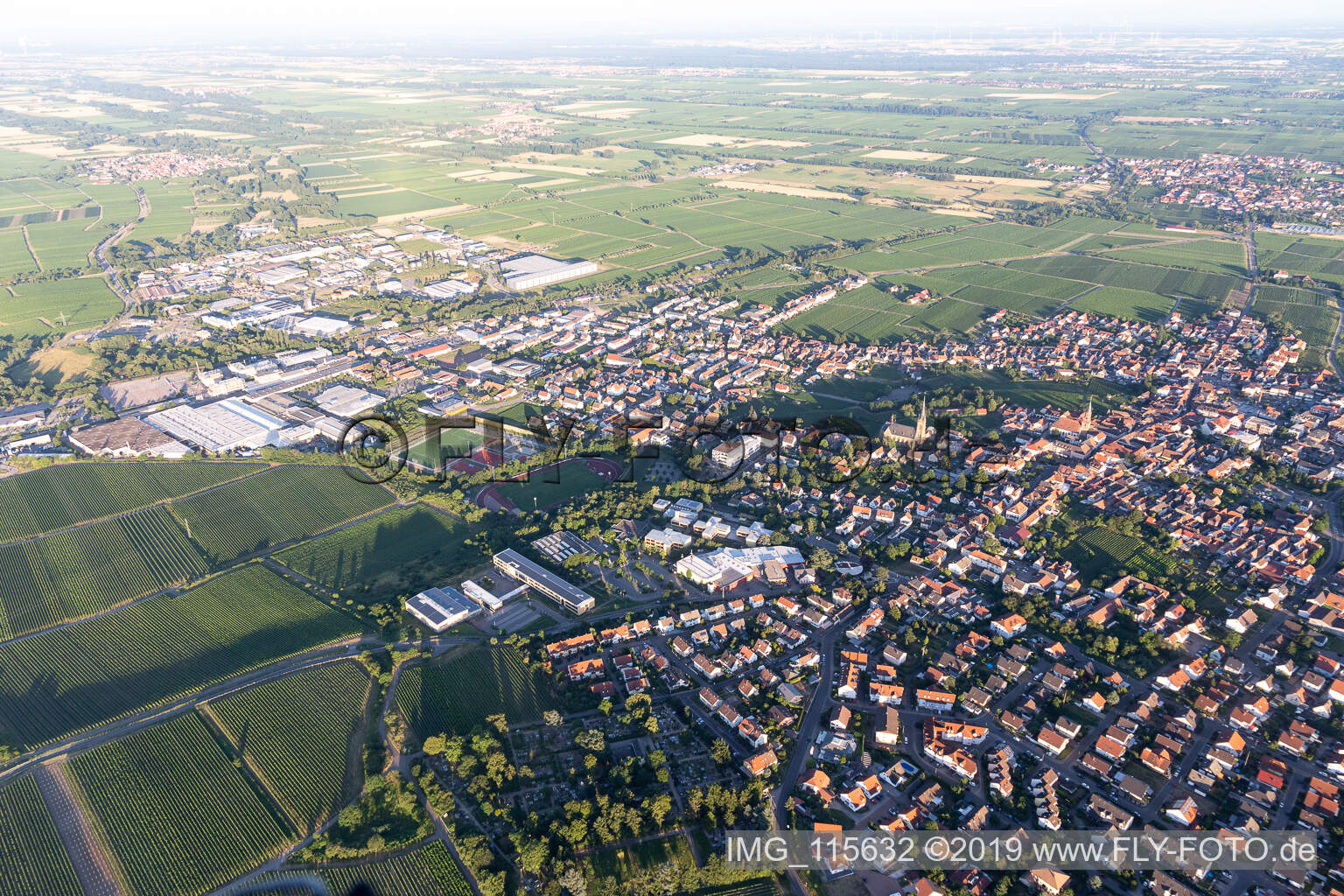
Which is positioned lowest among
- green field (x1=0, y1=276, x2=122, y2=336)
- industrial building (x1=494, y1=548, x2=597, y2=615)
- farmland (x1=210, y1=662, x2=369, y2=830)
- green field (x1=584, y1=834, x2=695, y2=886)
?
green field (x1=0, y1=276, x2=122, y2=336)

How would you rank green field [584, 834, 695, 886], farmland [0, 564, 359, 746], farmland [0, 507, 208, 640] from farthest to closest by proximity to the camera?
farmland [0, 507, 208, 640] < farmland [0, 564, 359, 746] < green field [584, 834, 695, 886]

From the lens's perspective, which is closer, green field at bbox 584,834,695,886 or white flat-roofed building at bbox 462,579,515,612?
green field at bbox 584,834,695,886

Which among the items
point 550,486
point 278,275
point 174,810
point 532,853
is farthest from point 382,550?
point 278,275

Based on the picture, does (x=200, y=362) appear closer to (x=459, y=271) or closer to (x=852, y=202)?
(x=459, y=271)

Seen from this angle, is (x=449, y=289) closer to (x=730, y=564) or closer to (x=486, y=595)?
(x=486, y=595)

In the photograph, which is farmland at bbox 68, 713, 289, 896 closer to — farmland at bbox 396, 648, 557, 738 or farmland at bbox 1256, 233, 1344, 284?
farmland at bbox 396, 648, 557, 738

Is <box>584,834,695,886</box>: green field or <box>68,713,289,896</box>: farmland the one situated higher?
<box>584,834,695,886</box>: green field

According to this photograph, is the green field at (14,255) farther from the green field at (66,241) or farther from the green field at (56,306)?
the green field at (56,306)

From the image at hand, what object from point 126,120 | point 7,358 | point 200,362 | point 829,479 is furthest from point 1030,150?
point 126,120

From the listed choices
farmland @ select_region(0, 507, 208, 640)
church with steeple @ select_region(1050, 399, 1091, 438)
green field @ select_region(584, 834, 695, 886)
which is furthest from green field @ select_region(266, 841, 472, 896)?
church with steeple @ select_region(1050, 399, 1091, 438)
